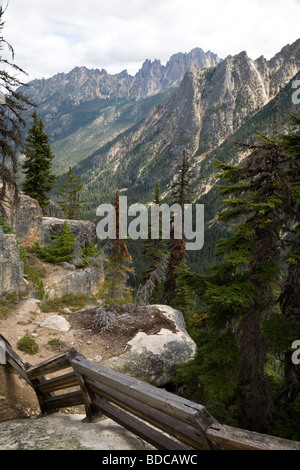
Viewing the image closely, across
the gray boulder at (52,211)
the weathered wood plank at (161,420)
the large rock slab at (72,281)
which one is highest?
the gray boulder at (52,211)

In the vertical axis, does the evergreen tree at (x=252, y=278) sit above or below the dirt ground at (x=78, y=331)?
above

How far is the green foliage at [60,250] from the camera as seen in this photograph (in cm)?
2177

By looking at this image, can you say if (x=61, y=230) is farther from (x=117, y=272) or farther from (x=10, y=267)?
(x=117, y=272)

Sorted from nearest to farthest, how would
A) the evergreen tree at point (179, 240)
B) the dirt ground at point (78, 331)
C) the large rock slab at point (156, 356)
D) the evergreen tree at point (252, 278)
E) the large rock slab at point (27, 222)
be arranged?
the evergreen tree at point (252, 278) < the large rock slab at point (156, 356) < the dirt ground at point (78, 331) < the large rock slab at point (27, 222) < the evergreen tree at point (179, 240)

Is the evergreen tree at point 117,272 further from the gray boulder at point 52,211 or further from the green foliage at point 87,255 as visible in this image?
the gray boulder at point 52,211

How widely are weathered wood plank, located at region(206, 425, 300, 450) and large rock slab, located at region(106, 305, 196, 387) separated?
8.40 meters

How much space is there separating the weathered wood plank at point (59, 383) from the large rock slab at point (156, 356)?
5.17 meters

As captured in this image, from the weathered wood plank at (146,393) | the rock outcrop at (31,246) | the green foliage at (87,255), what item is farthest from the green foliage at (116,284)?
the weathered wood plank at (146,393)

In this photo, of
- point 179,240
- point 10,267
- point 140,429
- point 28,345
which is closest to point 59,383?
point 140,429

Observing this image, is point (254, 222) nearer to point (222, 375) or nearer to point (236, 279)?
point (236, 279)

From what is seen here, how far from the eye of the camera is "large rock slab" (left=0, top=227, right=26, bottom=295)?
1404cm

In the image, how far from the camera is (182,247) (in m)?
23.2
